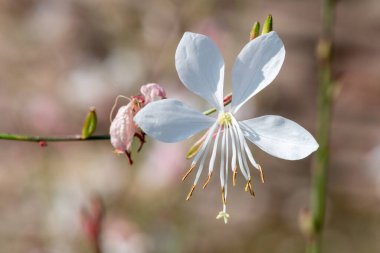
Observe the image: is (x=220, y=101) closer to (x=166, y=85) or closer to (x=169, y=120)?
(x=169, y=120)

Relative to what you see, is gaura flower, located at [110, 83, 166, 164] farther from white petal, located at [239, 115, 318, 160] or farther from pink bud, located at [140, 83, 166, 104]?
white petal, located at [239, 115, 318, 160]

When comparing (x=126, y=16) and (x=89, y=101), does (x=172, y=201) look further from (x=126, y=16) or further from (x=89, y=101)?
(x=126, y=16)

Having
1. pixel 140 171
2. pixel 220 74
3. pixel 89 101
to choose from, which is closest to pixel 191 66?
pixel 220 74

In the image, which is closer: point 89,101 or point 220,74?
point 220,74

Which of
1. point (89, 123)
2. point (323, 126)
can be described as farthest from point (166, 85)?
point (89, 123)

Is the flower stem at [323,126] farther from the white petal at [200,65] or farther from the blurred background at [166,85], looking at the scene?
the blurred background at [166,85]

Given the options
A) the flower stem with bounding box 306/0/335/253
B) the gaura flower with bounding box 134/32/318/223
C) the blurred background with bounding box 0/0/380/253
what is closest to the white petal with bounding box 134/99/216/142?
the gaura flower with bounding box 134/32/318/223

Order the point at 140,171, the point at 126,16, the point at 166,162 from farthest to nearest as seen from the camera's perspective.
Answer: the point at 126,16, the point at 140,171, the point at 166,162

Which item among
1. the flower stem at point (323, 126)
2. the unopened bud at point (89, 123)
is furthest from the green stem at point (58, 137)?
the flower stem at point (323, 126)
